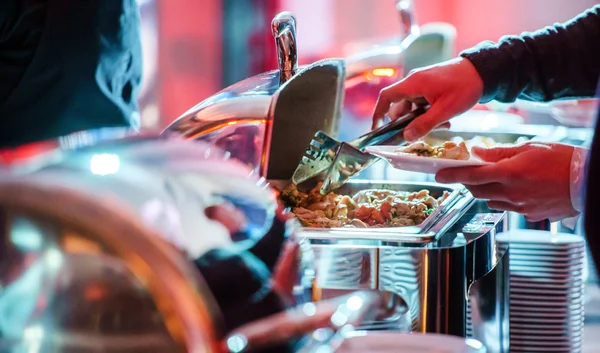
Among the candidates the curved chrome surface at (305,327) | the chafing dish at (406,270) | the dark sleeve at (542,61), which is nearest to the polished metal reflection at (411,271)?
the chafing dish at (406,270)

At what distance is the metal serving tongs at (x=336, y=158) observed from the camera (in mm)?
1521

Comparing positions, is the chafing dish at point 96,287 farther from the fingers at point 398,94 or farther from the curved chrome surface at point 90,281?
the fingers at point 398,94

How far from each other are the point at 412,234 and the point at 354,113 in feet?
8.51

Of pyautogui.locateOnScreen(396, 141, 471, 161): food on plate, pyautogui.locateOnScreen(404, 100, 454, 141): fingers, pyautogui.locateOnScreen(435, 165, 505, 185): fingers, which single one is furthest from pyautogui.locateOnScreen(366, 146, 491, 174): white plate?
pyautogui.locateOnScreen(404, 100, 454, 141): fingers

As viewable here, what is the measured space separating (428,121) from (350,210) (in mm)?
330

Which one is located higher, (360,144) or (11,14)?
(11,14)

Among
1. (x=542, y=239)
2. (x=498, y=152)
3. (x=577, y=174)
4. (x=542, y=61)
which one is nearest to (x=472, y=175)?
(x=498, y=152)

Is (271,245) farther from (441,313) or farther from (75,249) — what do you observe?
(441,313)

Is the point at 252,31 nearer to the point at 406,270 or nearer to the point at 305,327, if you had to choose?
the point at 406,270

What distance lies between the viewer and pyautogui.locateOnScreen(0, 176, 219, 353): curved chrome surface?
61 centimetres

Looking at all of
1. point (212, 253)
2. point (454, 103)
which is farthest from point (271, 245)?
point (454, 103)

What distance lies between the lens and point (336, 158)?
155 centimetres

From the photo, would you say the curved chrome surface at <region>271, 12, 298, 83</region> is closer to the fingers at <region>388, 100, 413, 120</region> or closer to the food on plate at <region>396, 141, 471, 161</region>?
the food on plate at <region>396, 141, 471, 161</region>

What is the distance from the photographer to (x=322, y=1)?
643 cm
